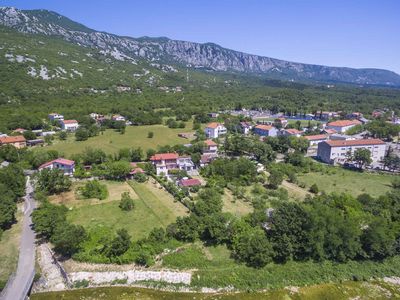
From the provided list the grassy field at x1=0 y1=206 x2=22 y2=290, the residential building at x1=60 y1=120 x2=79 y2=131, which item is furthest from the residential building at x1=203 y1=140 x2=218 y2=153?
the residential building at x1=60 y1=120 x2=79 y2=131

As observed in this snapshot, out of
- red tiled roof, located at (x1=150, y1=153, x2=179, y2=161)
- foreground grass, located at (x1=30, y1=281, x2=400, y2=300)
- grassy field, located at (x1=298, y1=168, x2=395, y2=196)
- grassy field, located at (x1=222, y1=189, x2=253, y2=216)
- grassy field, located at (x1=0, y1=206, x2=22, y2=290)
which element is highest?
red tiled roof, located at (x1=150, y1=153, x2=179, y2=161)

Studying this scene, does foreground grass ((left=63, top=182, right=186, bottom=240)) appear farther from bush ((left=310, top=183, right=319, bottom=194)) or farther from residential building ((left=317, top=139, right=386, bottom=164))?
residential building ((left=317, top=139, right=386, bottom=164))

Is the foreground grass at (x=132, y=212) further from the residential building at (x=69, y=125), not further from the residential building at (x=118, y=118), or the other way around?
the residential building at (x=118, y=118)

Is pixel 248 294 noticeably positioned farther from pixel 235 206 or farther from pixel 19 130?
pixel 19 130

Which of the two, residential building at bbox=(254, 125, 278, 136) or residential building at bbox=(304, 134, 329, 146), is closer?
residential building at bbox=(304, 134, 329, 146)

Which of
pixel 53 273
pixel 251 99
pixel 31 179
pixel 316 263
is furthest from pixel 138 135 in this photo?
pixel 251 99

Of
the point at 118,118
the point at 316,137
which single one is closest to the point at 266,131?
the point at 316,137
